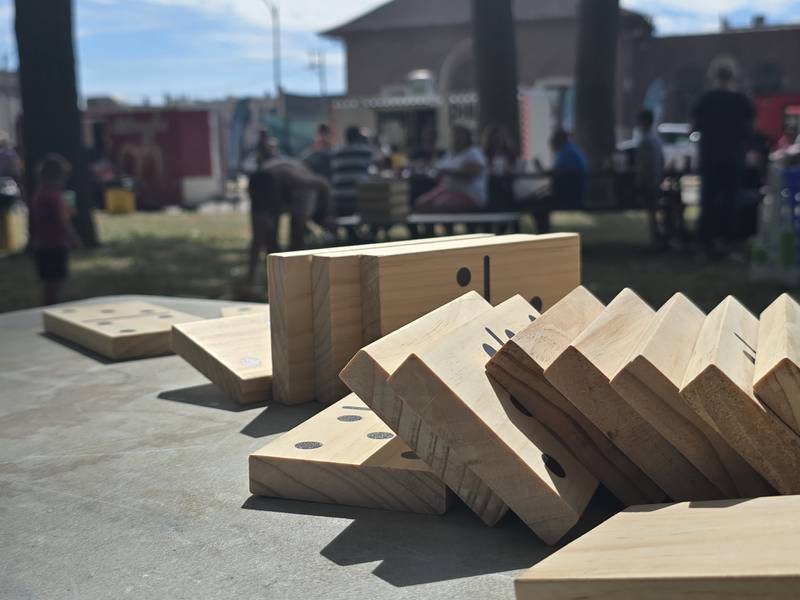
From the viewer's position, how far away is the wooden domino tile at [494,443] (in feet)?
5.22

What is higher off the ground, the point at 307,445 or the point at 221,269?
the point at 307,445

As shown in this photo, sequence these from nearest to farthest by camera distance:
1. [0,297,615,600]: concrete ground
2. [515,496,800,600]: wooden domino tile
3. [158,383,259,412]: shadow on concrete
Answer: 1. [515,496,800,600]: wooden domino tile
2. [0,297,615,600]: concrete ground
3. [158,383,259,412]: shadow on concrete

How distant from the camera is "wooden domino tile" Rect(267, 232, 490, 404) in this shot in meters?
2.50

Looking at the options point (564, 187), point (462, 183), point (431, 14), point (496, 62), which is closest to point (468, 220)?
point (462, 183)

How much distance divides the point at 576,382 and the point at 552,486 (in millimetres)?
172

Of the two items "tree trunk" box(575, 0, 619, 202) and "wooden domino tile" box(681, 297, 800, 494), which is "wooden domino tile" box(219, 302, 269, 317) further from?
"tree trunk" box(575, 0, 619, 202)

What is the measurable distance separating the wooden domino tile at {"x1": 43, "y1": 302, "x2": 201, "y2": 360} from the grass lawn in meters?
4.62

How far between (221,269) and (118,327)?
25.4ft

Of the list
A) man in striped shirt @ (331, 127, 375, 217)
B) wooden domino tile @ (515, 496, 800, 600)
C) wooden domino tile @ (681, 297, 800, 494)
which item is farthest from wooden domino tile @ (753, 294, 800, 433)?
man in striped shirt @ (331, 127, 375, 217)

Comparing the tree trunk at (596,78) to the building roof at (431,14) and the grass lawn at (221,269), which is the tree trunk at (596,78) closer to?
the grass lawn at (221,269)

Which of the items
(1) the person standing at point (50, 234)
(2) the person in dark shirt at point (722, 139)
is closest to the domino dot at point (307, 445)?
(1) the person standing at point (50, 234)

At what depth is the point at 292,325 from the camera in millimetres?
2521

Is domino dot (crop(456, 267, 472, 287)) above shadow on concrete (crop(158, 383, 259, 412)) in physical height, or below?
above

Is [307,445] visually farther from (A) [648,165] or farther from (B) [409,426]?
(A) [648,165]
